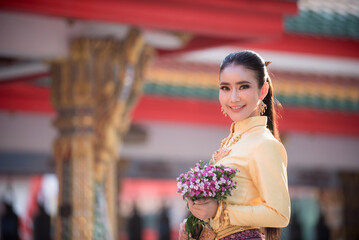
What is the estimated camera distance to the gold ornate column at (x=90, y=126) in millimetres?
→ 5031

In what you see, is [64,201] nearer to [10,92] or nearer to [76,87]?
[76,87]

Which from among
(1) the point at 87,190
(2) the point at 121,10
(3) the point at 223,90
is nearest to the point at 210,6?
(2) the point at 121,10

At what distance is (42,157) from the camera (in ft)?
27.6

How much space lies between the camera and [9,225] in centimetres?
870

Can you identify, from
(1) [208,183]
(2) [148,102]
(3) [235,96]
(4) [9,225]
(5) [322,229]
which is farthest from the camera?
(5) [322,229]

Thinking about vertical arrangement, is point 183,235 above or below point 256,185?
below

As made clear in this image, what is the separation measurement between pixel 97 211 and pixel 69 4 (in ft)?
4.43

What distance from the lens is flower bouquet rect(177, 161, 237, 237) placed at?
2129mm

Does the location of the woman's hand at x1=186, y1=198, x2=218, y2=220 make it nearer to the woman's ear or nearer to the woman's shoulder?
the woman's shoulder

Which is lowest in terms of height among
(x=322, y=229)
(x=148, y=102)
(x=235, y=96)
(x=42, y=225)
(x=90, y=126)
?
(x=235, y=96)

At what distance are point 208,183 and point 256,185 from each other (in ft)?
0.51

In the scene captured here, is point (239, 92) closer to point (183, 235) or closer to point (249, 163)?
point (249, 163)

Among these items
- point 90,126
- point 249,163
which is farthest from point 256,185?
point 90,126

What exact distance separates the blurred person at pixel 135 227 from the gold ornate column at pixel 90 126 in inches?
181
